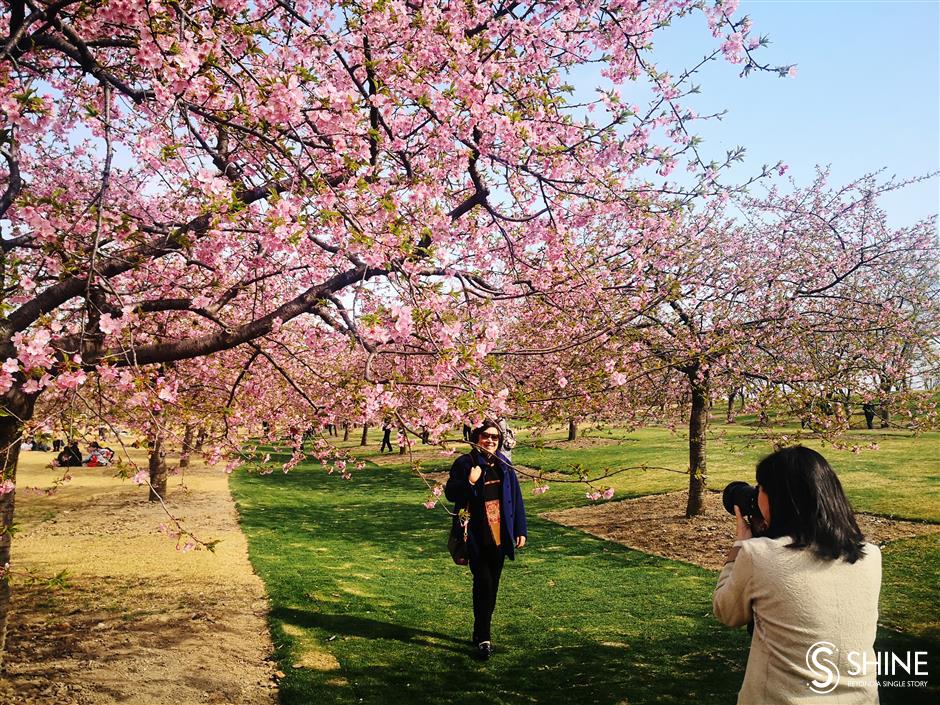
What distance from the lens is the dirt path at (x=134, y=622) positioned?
5570 mm

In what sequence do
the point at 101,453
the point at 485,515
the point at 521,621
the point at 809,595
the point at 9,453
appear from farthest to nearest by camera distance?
the point at 521,621, the point at 485,515, the point at 9,453, the point at 101,453, the point at 809,595

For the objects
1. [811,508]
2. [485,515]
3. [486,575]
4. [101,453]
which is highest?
[811,508]

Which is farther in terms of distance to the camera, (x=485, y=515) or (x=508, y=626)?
(x=508, y=626)

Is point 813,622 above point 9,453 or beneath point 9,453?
beneath

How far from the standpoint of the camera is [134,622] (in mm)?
7504

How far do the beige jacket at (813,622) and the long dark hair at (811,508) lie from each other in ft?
0.16

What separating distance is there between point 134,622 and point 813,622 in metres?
7.65

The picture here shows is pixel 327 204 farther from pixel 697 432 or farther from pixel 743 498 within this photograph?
pixel 697 432

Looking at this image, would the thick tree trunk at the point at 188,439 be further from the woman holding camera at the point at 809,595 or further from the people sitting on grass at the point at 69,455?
the woman holding camera at the point at 809,595

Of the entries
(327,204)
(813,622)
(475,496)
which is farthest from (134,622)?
A: (813,622)

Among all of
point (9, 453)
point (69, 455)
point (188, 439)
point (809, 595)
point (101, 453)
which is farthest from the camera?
point (188, 439)

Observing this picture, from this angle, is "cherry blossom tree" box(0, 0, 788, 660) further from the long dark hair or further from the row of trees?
the long dark hair

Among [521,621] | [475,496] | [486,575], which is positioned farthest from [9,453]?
[521,621]

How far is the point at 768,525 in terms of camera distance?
2.67 metres
